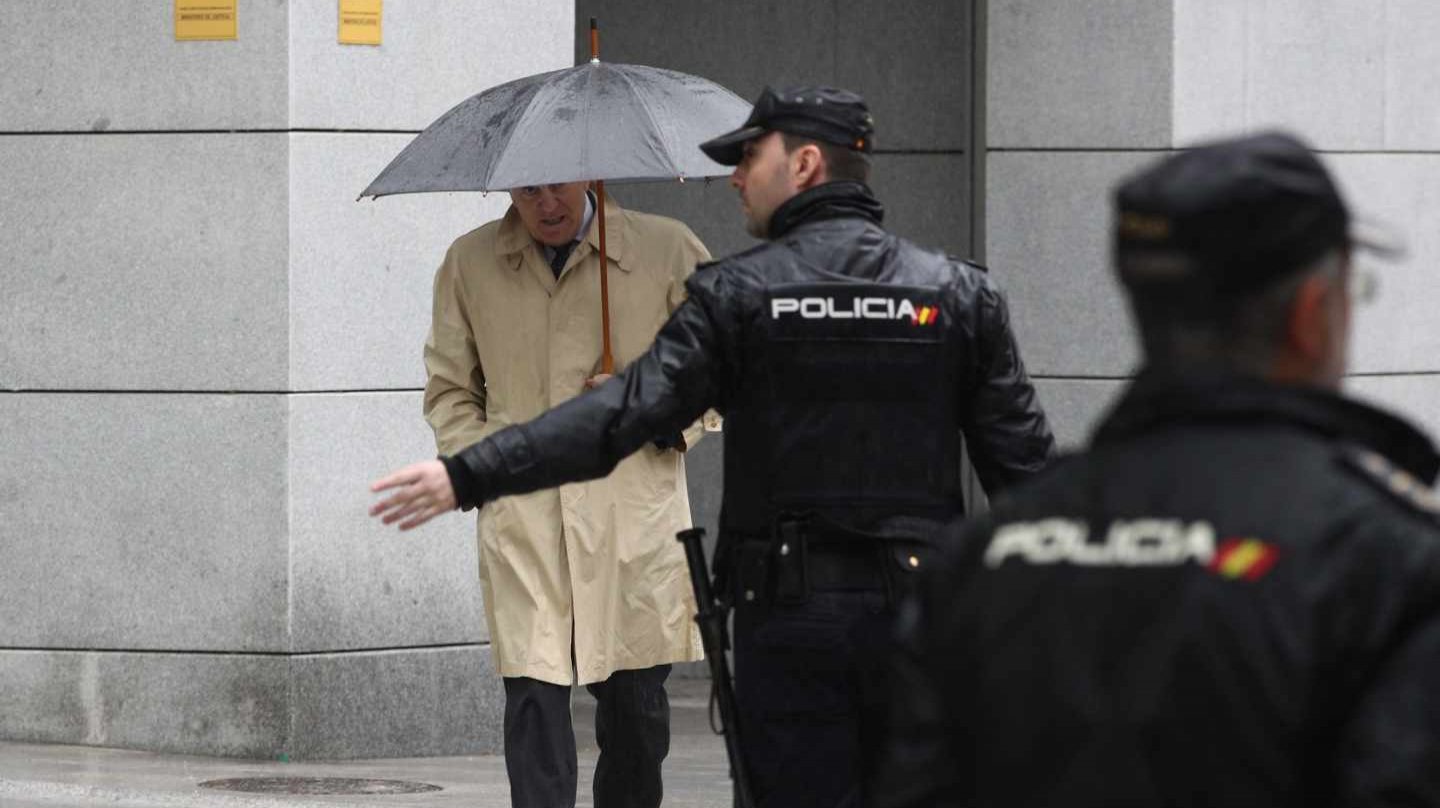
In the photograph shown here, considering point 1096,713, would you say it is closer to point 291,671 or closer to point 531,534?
point 531,534

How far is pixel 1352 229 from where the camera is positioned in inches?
86.7

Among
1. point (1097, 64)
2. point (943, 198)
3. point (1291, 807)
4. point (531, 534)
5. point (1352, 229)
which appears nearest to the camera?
point (1291, 807)

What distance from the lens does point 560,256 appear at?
6.91 metres

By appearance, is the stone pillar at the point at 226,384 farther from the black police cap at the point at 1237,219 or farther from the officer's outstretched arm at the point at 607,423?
the black police cap at the point at 1237,219

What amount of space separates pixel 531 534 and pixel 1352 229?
469 centimetres

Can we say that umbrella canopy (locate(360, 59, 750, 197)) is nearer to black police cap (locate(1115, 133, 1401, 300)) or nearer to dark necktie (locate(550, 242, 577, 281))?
dark necktie (locate(550, 242, 577, 281))

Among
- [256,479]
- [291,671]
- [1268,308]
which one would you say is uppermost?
[1268,308]

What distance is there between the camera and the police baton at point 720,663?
4855mm

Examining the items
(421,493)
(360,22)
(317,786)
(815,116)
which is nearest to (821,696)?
(421,493)

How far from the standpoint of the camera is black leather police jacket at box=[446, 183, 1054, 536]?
4617 mm

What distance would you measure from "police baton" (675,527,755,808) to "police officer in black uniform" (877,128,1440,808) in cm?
259

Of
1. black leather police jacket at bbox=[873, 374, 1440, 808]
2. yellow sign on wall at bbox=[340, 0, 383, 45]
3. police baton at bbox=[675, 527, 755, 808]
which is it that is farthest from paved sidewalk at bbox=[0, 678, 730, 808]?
black leather police jacket at bbox=[873, 374, 1440, 808]

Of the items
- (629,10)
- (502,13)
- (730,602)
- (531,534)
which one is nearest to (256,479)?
(502,13)

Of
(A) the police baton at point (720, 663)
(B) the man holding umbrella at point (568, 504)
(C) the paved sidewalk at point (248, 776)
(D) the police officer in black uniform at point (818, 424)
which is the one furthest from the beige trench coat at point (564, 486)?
(D) the police officer in black uniform at point (818, 424)
